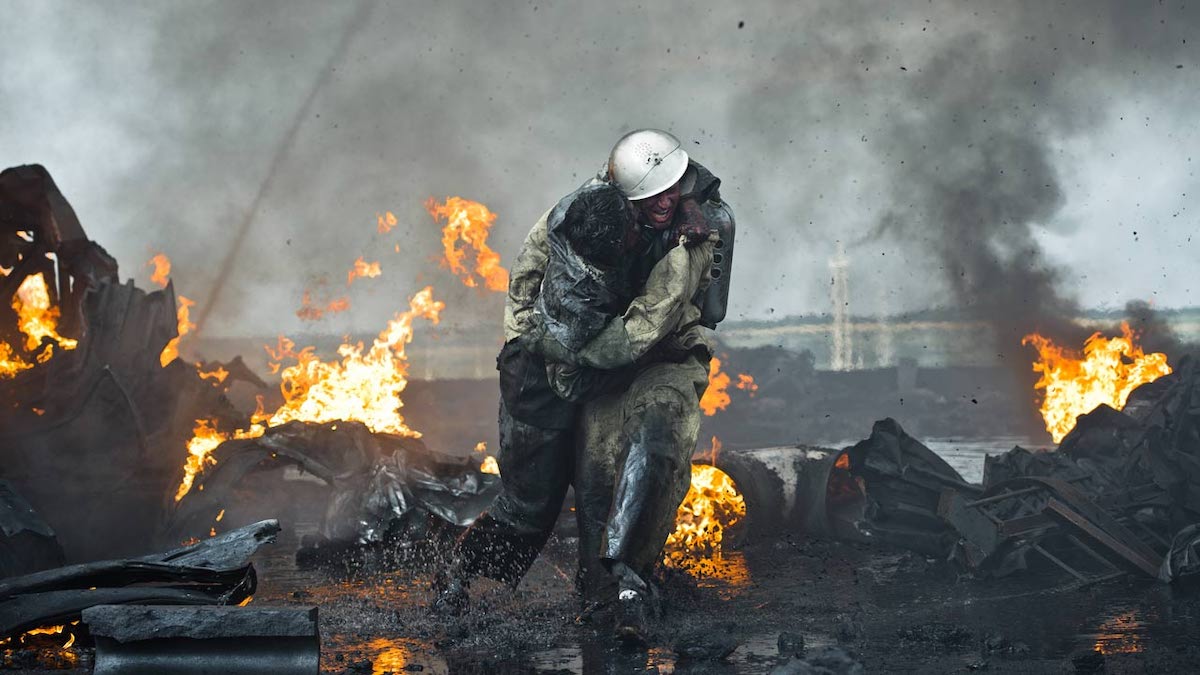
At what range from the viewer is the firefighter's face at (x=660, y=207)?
505 centimetres

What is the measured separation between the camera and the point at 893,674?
4.01 m

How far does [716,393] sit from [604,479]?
13.3 m

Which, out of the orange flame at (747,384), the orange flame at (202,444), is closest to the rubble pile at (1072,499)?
the orange flame at (202,444)

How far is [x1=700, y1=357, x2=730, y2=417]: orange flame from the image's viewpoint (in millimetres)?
17297

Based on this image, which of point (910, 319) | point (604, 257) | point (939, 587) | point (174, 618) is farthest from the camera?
point (910, 319)

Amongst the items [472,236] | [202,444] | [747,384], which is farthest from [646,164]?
[747,384]

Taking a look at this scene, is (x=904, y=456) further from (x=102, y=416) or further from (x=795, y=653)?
(x=102, y=416)

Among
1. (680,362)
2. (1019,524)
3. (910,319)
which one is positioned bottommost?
(1019,524)

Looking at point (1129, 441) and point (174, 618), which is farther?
point (1129, 441)

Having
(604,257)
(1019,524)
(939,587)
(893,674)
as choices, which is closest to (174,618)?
(604,257)

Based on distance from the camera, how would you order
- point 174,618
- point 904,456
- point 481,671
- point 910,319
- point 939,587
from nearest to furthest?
point 174,618 < point 481,671 < point 939,587 < point 904,456 < point 910,319

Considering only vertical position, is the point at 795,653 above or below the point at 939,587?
below

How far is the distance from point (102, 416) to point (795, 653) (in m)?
5.56

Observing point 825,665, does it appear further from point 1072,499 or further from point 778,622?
point 1072,499
